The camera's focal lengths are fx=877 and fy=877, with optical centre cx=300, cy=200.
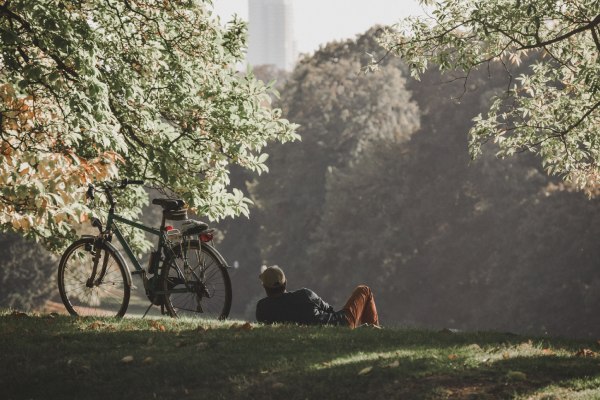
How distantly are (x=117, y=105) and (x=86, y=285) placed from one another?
136 inches

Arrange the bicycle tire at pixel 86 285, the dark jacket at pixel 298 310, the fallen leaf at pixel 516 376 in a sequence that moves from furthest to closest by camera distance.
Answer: the bicycle tire at pixel 86 285 < the dark jacket at pixel 298 310 < the fallen leaf at pixel 516 376

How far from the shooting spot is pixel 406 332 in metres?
10.0

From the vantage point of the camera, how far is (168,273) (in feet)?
35.0

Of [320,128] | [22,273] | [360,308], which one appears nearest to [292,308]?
[360,308]

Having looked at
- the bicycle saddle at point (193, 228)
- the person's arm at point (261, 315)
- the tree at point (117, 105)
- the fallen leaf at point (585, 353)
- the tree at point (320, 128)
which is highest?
the tree at point (320, 128)

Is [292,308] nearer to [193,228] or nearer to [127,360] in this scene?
[193,228]

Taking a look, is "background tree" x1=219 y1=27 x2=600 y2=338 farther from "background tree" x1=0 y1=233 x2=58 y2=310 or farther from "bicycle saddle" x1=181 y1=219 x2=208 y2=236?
"bicycle saddle" x1=181 y1=219 x2=208 y2=236

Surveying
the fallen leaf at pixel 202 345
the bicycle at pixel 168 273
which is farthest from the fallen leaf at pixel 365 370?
the bicycle at pixel 168 273

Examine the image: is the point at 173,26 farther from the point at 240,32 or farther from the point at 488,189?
the point at 488,189

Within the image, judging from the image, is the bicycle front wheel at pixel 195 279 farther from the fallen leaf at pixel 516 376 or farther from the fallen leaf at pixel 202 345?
the fallen leaf at pixel 516 376

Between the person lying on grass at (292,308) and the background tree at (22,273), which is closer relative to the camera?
the person lying on grass at (292,308)

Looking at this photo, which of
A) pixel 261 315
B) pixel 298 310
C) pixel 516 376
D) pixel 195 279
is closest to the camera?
pixel 516 376

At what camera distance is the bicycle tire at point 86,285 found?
10.9 metres

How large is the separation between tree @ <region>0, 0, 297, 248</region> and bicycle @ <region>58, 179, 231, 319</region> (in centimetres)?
56
